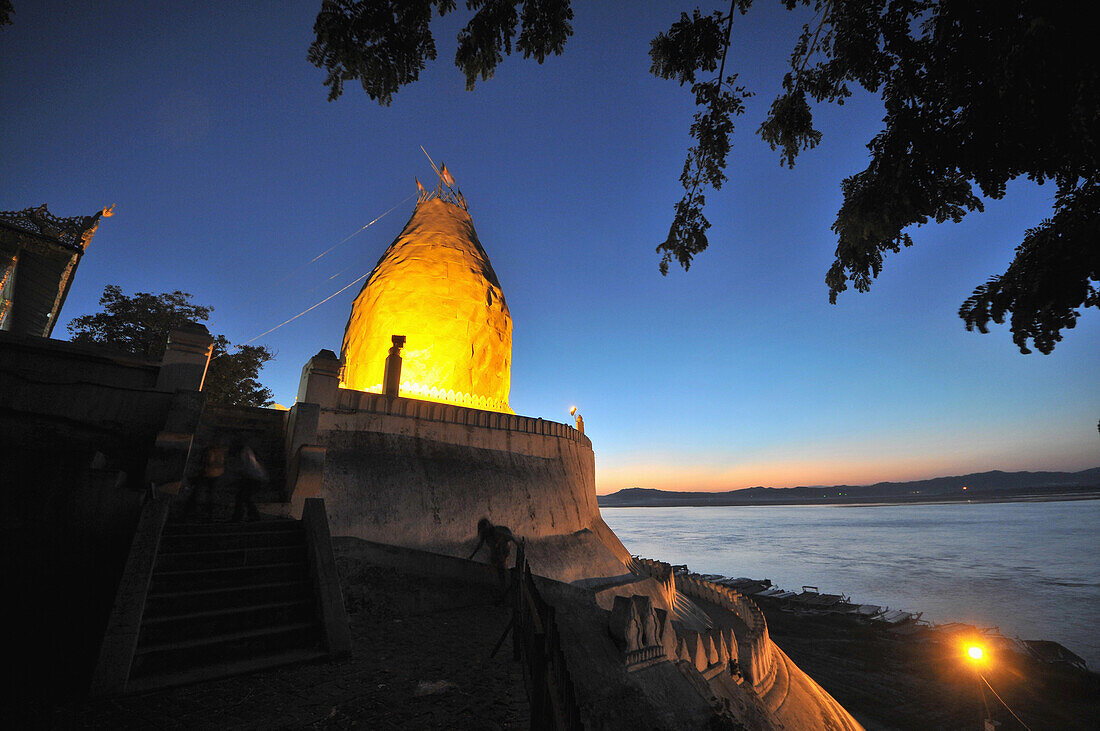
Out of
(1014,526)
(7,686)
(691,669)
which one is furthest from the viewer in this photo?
(1014,526)

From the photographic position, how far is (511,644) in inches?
215

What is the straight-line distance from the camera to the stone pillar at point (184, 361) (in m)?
7.79

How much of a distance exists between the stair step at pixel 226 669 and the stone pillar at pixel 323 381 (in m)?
5.75

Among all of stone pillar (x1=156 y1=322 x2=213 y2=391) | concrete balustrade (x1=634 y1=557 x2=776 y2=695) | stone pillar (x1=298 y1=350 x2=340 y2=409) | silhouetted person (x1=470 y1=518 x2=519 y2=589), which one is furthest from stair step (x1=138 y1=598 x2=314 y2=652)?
concrete balustrade (x1=634 y1=557 x2=776 y2=695)

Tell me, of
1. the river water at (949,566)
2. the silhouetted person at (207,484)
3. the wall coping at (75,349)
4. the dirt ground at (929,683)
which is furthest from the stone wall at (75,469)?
the river water at (949,566)

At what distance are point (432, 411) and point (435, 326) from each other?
6872 mm

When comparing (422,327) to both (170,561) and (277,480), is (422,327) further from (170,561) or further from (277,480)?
(170,561)

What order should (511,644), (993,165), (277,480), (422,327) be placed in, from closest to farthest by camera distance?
1. (993,165)
2. (511,644)
3. (277,480)
4. (422,327)

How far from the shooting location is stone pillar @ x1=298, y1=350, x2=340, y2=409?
30.6 feet

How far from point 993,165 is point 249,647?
29.3ft

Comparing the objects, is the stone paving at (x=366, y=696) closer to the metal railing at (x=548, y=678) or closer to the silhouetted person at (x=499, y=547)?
the metal railing at (x=548, y=678)

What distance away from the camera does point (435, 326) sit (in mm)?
16797

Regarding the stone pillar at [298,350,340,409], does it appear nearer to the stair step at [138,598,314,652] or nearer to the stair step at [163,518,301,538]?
the stair step at [163,518,301,538]

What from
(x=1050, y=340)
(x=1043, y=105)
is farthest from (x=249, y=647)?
(x=1043, y=105)
